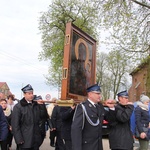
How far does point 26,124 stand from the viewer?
5723 mm

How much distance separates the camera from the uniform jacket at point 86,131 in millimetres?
4363

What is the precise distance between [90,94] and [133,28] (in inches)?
562

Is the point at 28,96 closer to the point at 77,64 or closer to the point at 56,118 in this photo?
the point at 77,64

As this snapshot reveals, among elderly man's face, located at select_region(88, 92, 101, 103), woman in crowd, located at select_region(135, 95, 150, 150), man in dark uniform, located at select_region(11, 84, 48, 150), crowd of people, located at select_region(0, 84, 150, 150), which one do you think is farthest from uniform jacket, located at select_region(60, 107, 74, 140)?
woman in crowd, located at select_region(135, 95, 150, 150)

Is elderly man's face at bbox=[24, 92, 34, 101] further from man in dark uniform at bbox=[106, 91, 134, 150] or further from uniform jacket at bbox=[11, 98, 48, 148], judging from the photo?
man in dark uniform at bbox=[106, 91, 134, 150]

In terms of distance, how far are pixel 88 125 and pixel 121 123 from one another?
3.22 feet

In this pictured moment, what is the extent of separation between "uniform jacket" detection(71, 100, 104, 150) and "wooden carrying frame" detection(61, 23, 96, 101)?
58cm

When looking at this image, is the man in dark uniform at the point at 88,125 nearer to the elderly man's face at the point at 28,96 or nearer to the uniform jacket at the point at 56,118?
the elderly man's face at the point at 28,96

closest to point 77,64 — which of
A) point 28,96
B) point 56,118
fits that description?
point 28,96

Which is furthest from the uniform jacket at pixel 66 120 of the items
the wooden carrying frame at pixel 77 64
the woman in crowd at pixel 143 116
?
the woman in crowd at pixel 143 116

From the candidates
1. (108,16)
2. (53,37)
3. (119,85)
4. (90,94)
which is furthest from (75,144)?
(119,85)

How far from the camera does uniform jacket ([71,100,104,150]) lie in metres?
4.36

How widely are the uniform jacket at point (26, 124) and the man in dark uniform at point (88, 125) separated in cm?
154

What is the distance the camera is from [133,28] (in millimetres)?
18188
